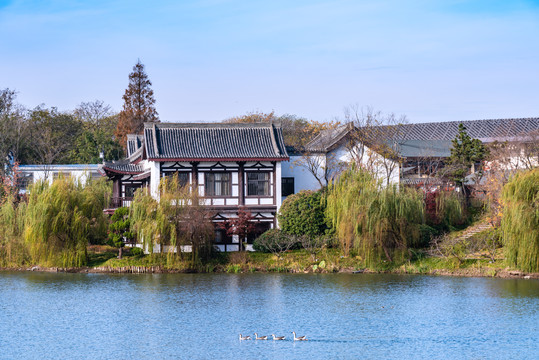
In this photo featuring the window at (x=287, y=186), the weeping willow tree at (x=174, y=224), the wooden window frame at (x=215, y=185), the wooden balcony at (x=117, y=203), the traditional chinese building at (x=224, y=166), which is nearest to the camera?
the weeping willow tree at (x=174, y=224)

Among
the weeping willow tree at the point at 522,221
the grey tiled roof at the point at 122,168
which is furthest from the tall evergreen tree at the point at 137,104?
the weeping willow tree at the point at 522,221

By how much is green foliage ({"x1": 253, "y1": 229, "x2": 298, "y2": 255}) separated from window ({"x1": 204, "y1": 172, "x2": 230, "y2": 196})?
3.39 meters

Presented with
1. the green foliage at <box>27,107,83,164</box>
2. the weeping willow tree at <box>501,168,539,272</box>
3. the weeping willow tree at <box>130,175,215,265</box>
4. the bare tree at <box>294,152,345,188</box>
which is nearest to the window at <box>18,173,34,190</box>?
the green foliage at <box>27,107,83,164</box>

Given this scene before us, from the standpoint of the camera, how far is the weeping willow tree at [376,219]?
32.6m

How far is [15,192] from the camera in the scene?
129 feet

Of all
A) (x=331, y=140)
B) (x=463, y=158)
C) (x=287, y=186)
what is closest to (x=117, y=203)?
(x=287, y=186)

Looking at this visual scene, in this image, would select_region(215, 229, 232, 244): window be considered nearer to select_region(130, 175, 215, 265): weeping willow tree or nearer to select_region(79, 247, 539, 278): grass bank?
select_region(79, 247, 539, 278): grass bank

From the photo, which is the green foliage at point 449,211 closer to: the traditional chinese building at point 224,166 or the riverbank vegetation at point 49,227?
the traditional chinese building at point 224,166

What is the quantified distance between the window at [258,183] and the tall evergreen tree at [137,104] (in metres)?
23.6

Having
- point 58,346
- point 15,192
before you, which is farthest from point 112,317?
point 15,192

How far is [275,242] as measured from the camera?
34812 millimetres

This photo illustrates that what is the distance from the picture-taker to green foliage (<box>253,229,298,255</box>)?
34844 millimetres

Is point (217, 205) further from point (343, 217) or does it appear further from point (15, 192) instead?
point (15, 192)

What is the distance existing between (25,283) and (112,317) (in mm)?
8249
